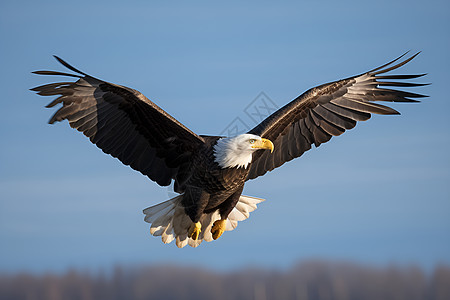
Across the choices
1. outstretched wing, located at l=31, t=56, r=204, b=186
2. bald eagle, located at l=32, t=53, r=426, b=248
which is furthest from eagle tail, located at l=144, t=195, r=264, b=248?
outstretched wing, located at l=31, t=56, r=204, b=186

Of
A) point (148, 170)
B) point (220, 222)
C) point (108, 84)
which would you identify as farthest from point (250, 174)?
point (108, 84)

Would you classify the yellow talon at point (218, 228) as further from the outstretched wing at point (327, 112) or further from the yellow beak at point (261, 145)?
the yellow beak at point (261, 145)

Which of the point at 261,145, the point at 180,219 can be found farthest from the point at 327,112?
the point at 180,219

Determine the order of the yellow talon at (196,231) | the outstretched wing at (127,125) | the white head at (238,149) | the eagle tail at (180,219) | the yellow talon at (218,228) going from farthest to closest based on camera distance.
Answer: the eagle tail at (180,219) < the yellow talon at (218,228) < the yellow talon at (196,231) < the outstretched wing at (127,125) < the white head at (238,149)

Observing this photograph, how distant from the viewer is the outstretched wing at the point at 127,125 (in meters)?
7.20

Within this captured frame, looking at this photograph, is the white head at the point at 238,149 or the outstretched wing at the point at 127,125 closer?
the white head at the point at 238,149

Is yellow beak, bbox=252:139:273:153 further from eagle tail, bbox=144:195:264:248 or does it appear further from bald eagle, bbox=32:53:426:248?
eagle tail, bbox=144:195:264:248

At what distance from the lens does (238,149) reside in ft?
23.1

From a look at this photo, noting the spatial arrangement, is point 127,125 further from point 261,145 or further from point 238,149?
point 261,145

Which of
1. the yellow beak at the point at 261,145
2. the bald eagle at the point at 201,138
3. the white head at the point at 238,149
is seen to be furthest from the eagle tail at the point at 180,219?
the yellow beak at the point at 261,145

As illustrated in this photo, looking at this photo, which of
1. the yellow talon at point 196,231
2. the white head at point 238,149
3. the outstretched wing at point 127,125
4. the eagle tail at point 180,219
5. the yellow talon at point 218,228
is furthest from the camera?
the eagle tail at point 180,219

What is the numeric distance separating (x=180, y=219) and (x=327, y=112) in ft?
6.93

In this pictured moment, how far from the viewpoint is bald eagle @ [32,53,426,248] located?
23.5ft

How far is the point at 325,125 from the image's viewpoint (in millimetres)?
8258
